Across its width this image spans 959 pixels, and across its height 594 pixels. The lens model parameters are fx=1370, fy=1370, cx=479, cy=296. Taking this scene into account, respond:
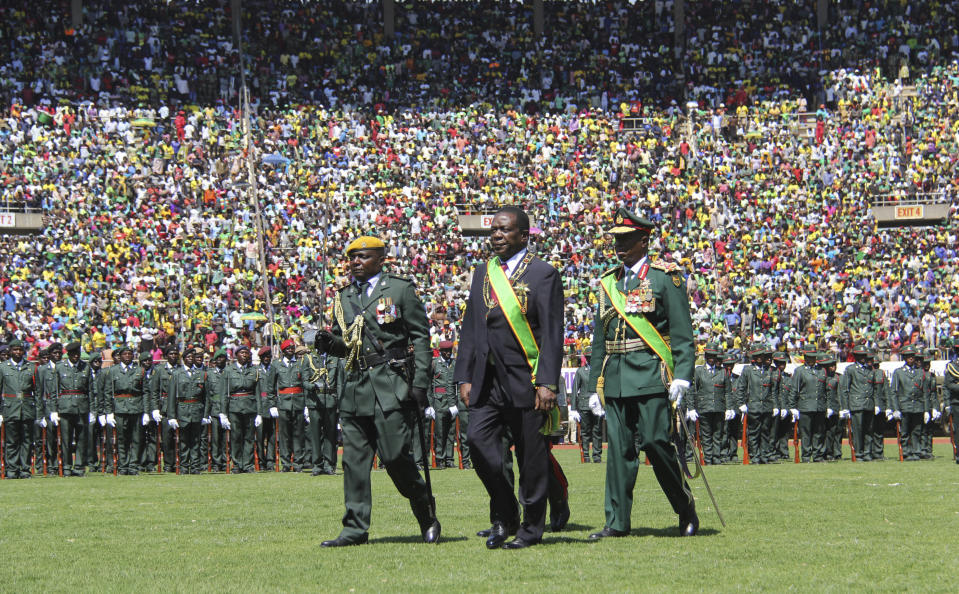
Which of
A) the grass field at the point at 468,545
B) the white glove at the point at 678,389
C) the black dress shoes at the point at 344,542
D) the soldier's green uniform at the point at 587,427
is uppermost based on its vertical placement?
the white glove at the point at 678,389

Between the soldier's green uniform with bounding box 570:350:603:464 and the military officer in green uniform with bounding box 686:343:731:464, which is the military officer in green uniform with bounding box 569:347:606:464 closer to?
the soldier's green uniform with bounding box 570:350:603:464

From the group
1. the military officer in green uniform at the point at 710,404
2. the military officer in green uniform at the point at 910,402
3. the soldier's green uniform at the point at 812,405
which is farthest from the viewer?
the soldier's green uniform at the point at 812,405

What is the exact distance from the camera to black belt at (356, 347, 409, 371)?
9.57m

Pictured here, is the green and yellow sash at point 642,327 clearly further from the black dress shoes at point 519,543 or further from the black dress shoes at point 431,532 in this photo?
the black dress shoes at point 431,532

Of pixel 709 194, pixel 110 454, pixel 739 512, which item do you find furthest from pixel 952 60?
pixel 739 512

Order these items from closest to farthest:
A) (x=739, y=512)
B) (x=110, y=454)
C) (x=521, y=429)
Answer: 1. (x=521, y=429)
2. (x=739, y=512)
3. (x=110, y=454)

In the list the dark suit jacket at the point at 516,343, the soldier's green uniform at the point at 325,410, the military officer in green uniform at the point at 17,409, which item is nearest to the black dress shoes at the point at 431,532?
the dark suit jacket at the point at 516,343

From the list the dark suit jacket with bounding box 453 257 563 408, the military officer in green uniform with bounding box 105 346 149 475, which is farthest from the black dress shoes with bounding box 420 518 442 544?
the military officer in green uniform with bounding box 105 346 149 475

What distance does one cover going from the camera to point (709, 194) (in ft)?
126

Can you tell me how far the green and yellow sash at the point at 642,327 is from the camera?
31.7ft

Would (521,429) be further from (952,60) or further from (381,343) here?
(952,60)

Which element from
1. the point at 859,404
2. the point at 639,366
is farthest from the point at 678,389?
the point at 859,404

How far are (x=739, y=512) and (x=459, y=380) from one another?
3650mm

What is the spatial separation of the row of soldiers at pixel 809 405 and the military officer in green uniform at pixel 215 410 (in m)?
7.59
